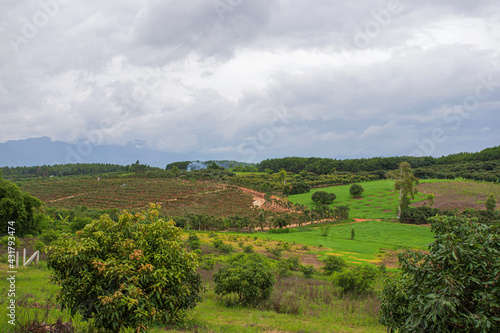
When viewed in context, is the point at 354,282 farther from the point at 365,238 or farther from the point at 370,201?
the point at 370,201

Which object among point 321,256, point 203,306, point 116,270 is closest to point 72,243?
point 116,270

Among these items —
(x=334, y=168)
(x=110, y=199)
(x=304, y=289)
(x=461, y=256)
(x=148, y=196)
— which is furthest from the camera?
(x=334, y=168)

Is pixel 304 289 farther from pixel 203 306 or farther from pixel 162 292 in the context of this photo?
pixel 162 292

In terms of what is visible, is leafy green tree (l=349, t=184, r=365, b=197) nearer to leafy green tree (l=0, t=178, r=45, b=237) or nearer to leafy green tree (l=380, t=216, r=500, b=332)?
leafy green tree (l=0, t=178, r=45, b=237)

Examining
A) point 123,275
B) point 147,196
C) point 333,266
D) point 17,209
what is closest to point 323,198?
point 147,196

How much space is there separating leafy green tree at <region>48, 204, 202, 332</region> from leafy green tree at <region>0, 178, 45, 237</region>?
67.7ft

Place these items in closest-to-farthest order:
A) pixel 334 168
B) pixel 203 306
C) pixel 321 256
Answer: pixel 203 306, pixel 321 256, pixel 334 168

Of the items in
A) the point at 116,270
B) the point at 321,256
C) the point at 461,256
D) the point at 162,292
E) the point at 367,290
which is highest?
the point at 461,256

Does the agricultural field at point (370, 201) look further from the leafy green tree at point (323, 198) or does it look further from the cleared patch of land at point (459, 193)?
the cleared patch of land at point (459, 193)

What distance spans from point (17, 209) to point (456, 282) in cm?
2786

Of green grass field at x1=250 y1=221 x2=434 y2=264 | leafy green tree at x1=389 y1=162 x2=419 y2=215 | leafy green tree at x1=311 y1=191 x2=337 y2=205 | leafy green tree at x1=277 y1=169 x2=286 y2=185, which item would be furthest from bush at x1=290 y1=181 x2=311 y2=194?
green grass field at x1=250 y1=221 x2=434 y2=264

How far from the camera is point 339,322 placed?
12.5m

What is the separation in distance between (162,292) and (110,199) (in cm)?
8311

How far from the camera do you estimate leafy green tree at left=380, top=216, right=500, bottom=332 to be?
489cm
